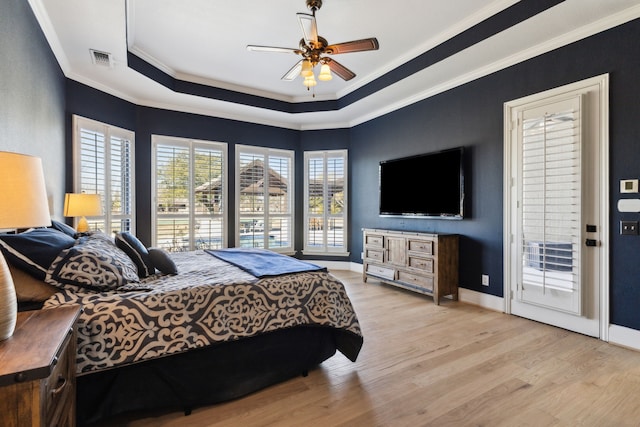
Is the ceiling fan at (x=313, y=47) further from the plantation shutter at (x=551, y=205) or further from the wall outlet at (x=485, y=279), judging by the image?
the wall outlet at (x=485, y=279)

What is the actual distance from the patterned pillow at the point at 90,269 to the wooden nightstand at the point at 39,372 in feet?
0.93

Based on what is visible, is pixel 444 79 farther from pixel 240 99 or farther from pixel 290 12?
pixel 240 99

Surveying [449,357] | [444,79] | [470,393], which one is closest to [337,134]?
[444,79]

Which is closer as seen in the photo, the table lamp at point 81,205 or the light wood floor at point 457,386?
the light wood floor at point 457,386

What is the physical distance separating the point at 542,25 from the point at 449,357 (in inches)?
119

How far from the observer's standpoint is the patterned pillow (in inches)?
66.0

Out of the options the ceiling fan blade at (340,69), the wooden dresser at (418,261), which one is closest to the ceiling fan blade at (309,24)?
the ceiling fan blade at (340,69)

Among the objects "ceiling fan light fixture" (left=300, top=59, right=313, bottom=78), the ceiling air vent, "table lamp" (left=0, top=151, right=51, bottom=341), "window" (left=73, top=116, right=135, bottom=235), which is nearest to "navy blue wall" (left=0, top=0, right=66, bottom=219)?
"window" (left=73, top=116, right=135, bottom=235)

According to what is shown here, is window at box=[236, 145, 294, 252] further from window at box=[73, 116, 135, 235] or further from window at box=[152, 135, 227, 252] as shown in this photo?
window at box=[73, 116, 135, 235]

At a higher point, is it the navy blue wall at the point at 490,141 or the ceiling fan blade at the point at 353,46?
the ceiling fan blade at the point at 353,46

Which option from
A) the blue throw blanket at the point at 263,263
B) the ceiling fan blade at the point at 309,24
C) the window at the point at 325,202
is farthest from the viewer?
the window at the point at 325,202

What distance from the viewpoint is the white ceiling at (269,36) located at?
286 cm

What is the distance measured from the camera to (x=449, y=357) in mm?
2572

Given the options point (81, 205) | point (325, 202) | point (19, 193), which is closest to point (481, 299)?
point (325, 202)
